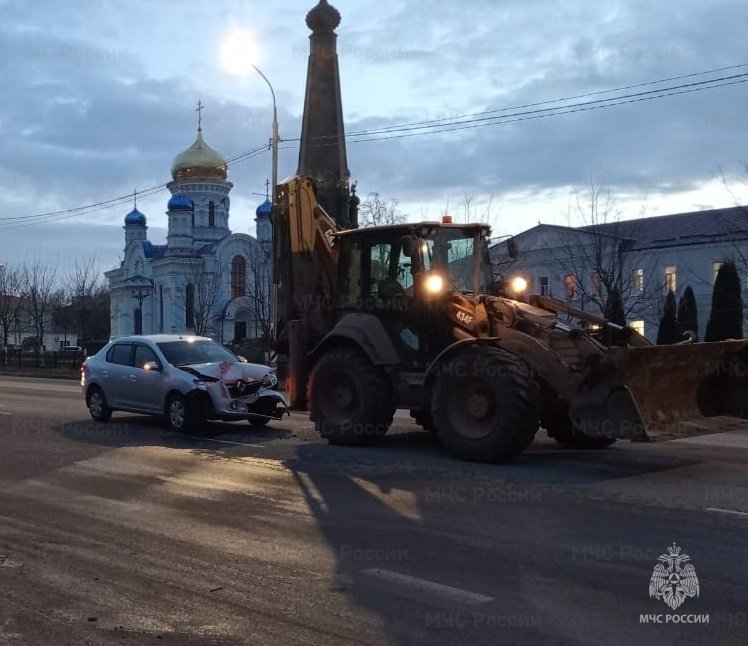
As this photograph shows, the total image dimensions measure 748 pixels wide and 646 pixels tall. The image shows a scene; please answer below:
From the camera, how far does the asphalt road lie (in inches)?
212

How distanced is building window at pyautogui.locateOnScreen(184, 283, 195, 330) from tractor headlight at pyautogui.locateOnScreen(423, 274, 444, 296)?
2078 inches

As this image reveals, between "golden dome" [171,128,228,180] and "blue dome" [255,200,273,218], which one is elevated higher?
"golden dome" [171,128,228,180]

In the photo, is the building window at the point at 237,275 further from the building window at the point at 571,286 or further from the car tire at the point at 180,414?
the car tire at the point at 180,414

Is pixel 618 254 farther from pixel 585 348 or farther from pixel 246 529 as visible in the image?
pixel 246 529

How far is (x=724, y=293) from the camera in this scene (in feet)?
107

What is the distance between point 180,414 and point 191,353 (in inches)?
51.0

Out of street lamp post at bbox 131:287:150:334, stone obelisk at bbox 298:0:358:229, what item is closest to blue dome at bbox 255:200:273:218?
street lamp post at bbox 131:287:150:334

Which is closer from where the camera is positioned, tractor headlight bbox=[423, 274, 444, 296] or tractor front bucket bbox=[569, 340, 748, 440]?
tractor front bucket bbox=[569, 340, 748, 440]

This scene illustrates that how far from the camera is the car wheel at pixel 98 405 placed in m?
16.2

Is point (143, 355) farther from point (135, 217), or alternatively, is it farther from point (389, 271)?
point (135, 217)

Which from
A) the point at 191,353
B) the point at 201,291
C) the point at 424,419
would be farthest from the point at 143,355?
the point at 201,291

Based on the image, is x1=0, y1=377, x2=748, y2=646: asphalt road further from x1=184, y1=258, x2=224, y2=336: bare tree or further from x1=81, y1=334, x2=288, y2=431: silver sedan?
x1=184, y1=258, x2=224, y2=336: bare tree

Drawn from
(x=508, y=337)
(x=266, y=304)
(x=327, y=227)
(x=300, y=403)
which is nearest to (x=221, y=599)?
(x=508, y=337)

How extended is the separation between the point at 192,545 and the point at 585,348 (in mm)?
5358
